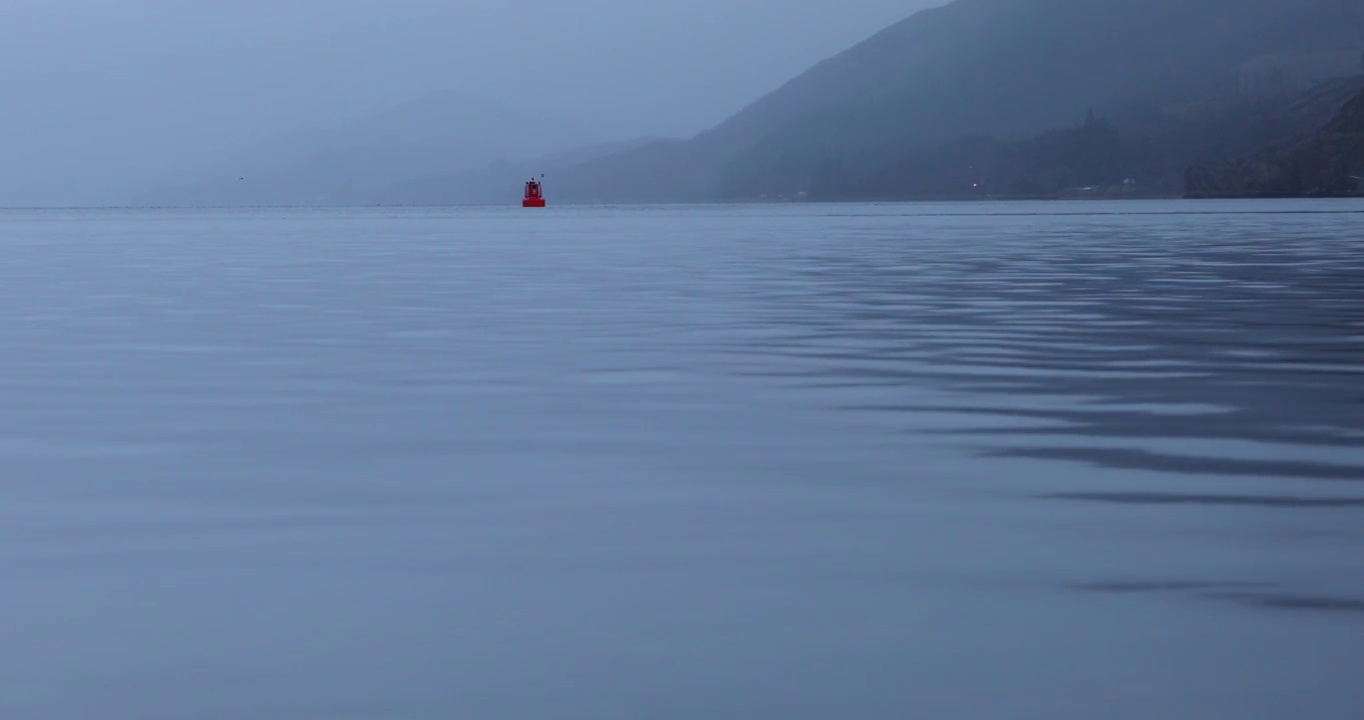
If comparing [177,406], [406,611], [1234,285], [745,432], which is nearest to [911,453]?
[745,432]

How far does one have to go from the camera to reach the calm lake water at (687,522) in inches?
273

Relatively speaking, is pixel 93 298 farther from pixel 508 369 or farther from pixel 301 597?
pixel 301 597

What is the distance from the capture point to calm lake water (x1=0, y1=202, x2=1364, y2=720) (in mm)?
6930

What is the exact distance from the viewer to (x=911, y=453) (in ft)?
41.8

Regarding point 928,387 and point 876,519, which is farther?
point 928,387

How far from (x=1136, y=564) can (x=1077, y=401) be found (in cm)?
675

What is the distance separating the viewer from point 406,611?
8.04 metres

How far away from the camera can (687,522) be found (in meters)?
10.2

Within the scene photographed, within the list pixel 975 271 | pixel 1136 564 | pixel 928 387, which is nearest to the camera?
pixel 1136 564

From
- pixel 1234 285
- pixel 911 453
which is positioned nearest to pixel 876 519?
pixel 911 453

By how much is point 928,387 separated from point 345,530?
7.93 m

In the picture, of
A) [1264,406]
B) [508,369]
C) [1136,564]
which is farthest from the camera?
[508,369]

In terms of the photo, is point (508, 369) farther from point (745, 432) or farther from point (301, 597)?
point (301, 597)

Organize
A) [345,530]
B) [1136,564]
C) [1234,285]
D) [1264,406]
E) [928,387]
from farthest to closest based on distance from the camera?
1. [1234,285]
2. [928,387]
3. [1264,406]
4. [345,530]
5. [1136,564]
